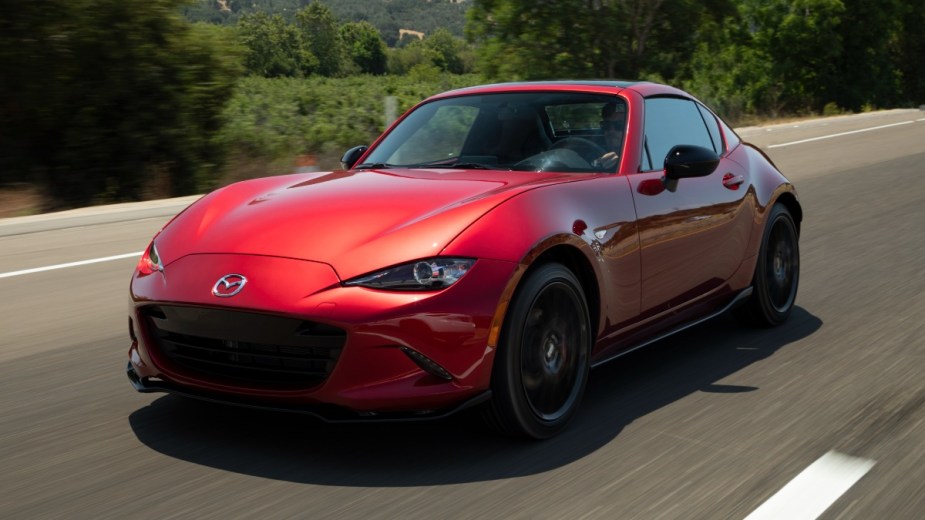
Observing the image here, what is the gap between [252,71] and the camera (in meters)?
29.3

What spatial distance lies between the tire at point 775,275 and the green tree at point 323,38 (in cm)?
12724

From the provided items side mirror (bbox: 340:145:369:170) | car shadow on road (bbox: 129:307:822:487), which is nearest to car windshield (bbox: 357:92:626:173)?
side mirror (bbox: 340:145:369:170)

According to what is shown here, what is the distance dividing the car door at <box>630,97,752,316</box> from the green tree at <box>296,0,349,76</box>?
127689mm

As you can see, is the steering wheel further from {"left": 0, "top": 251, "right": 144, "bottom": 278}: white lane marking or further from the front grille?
{"left": 0, "top": 251, "right": 144, "bottom": 278}: white lane marking

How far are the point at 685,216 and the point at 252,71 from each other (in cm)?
2508

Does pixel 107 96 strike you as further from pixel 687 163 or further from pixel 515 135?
pixel 687 163

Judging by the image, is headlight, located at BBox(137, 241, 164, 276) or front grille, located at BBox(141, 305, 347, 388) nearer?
front grille, located at BBox(141, 305, 347, 388)

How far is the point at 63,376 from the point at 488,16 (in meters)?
27.9

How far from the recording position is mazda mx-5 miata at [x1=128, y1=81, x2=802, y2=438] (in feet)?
13.3

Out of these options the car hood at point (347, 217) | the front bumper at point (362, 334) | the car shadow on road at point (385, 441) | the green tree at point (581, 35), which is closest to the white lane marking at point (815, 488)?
the car shadow on road at point (385, 441)

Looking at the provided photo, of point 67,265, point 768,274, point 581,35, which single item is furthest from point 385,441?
point 581,35

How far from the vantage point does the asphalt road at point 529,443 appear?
386cm

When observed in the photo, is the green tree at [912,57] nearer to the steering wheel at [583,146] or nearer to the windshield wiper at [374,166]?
the steering wheel at [583,146]

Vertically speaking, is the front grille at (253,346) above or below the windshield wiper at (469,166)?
below
